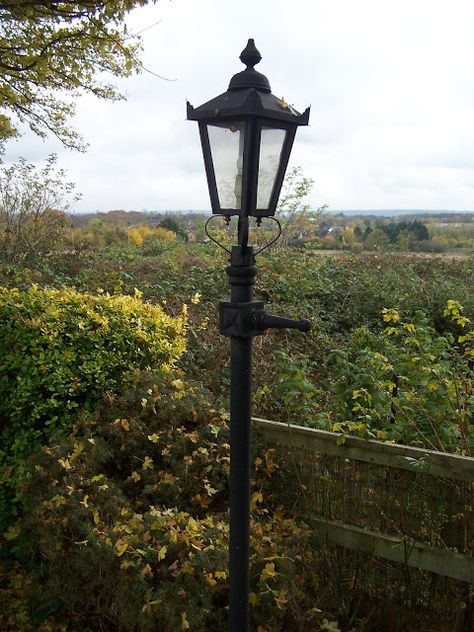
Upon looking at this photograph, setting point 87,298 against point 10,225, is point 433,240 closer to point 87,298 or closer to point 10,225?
point 10,225

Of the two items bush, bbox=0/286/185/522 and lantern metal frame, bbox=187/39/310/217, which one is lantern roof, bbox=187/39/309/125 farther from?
bush, bbox=0/286/185/522

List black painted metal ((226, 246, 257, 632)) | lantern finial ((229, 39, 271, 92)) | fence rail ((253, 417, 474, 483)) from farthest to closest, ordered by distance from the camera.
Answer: fence rail ((253, 417, 474, 483)), black painted metal ((226, 246, 257, 632)), lantern finial ((229, 39, 271, 92))

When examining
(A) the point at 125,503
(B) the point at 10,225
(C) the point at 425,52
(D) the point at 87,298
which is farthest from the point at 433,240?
(A) the point at 125,503

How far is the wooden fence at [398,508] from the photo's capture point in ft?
9.14

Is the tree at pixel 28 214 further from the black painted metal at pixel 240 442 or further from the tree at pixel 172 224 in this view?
the black painted metal at pixel 240 442

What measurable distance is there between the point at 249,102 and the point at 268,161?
220mm

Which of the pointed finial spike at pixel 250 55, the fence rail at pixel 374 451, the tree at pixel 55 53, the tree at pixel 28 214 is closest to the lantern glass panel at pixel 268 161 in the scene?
the pointed finial spike at pixel 250 55

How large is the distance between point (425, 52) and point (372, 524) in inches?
156

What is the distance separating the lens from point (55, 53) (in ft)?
23.0

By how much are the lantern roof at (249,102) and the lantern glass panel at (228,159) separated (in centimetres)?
4

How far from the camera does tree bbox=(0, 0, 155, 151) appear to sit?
6.16 m

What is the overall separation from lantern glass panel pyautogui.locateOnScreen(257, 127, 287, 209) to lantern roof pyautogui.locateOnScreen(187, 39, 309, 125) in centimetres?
6

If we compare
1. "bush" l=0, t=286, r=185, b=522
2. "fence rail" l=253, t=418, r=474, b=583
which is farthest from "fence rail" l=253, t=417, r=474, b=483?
"bush" l=0, t=286, r=185, b=522

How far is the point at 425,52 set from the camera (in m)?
4.76
